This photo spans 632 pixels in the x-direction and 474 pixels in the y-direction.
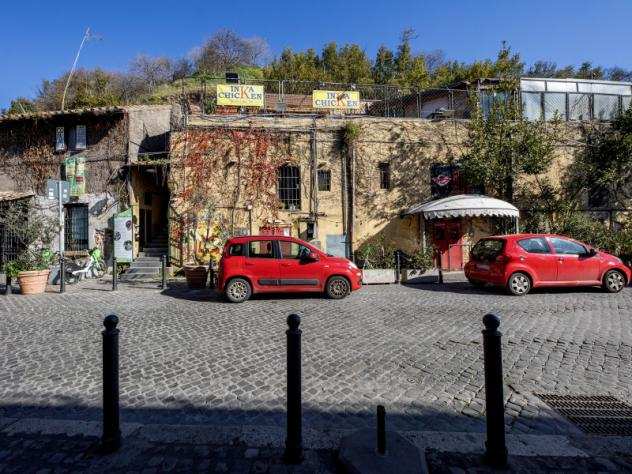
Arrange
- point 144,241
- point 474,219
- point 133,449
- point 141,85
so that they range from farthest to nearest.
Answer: point 141,85 < point 144,241 < point 474,219 < point 133,449

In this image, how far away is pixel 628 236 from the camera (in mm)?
13836

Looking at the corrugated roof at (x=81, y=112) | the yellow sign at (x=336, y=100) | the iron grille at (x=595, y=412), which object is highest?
the yellow sign at (x=336, y=100)

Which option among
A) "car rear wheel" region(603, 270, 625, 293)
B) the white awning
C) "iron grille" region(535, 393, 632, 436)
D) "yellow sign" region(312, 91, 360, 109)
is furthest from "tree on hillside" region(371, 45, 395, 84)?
"iron grille" region(535, 393, 632, 436)

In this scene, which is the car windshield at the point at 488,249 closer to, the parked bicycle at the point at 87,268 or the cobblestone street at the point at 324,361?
the cobblestone street at the point at 324,361

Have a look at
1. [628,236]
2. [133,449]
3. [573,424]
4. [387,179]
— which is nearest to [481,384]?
[573,424]

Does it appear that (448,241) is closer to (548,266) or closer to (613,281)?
A: (548,266)

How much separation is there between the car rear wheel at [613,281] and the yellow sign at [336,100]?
11.9 metres

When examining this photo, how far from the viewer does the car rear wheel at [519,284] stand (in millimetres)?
9789

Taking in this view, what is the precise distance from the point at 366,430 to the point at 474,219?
47.2 ft

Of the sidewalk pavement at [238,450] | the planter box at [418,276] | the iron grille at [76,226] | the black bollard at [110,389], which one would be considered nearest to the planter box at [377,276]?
the planter box at [418,276]

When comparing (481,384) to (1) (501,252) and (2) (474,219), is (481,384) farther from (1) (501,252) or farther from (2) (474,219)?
(2) (474,219)

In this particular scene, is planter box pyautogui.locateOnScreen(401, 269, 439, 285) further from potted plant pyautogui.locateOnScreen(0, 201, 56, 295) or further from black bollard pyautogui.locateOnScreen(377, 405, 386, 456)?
potted plant pyautogui.locateOnScreen(0, 201, 56, 295)

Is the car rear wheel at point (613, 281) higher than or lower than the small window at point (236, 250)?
lower

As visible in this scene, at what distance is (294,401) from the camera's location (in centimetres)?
286
